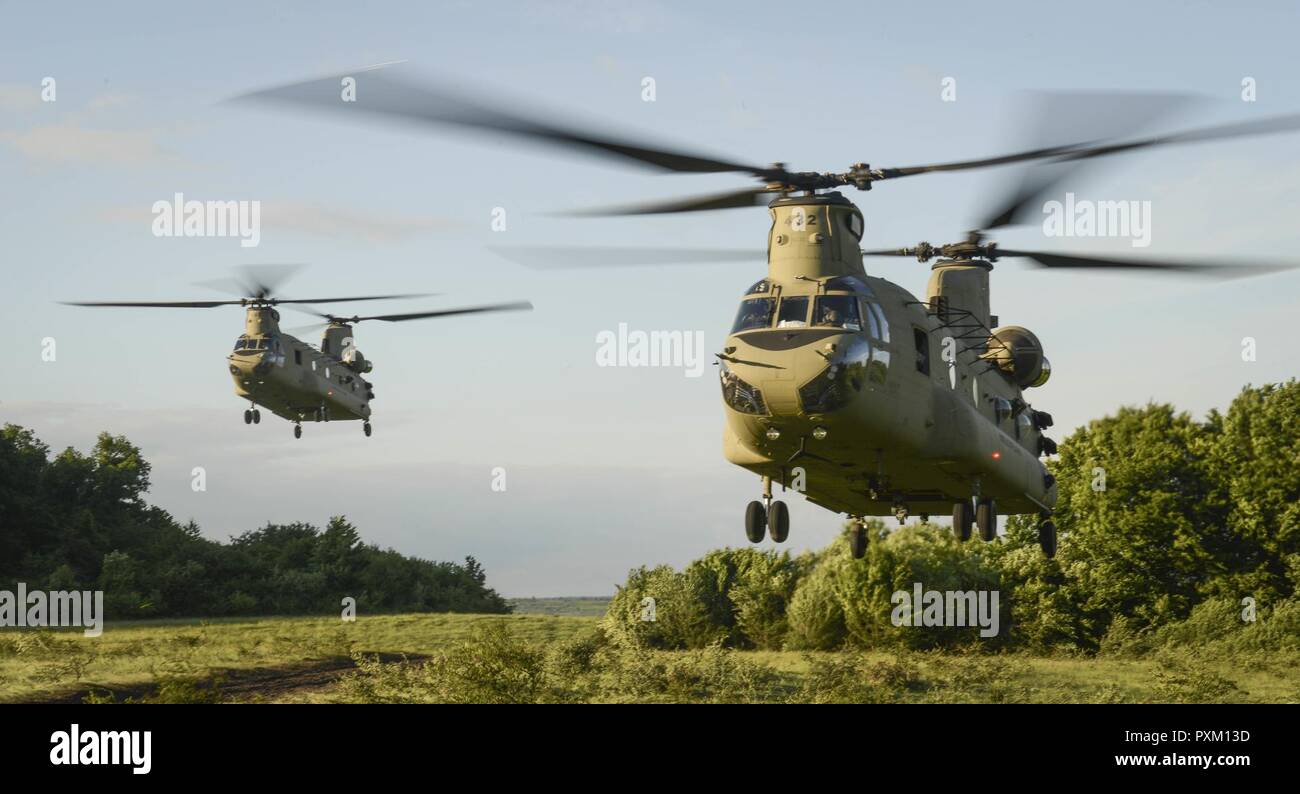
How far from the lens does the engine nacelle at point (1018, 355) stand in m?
28.0

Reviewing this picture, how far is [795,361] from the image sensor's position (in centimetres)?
1981

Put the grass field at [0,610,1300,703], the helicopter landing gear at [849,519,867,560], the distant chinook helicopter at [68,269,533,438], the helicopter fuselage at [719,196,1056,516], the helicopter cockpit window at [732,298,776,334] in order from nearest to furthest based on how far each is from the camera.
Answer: the helicopter fuselage at [719,196,1056,516] < the helicopter cockpit window at [732,298,776,334] < the helicopter landing gear at [849,519,867,560] < the grass field at [0,610,1300,703] < the distant chinook helicopter at [68,269,533,438]

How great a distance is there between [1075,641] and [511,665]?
97.9 ft

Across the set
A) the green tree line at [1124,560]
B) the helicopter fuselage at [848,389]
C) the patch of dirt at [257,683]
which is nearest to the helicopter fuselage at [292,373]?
the patch of dirt at [257,683]

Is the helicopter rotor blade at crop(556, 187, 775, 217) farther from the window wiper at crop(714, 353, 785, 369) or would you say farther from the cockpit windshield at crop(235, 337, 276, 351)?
the cockpit windshield at crop(235, 337, 276, 351)

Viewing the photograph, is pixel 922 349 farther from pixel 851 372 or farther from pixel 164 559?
pixel 164 559

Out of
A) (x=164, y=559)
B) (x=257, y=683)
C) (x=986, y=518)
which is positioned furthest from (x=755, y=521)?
(x=164, y=559)

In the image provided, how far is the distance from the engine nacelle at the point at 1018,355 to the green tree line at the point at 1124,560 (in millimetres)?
18584

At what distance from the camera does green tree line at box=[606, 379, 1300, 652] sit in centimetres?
4628

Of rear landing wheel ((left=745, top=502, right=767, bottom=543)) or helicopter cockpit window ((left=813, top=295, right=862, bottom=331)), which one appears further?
rear landing wheel ((left=745, top=502, right=767, bottom=543))

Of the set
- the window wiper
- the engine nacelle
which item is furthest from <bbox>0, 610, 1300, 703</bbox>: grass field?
the window wiper

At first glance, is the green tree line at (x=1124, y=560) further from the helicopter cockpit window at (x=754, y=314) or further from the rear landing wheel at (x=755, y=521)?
the helicopter cockpit window at (x=754, y=314)

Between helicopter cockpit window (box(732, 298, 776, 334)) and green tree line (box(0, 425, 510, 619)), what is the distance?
36921mm
